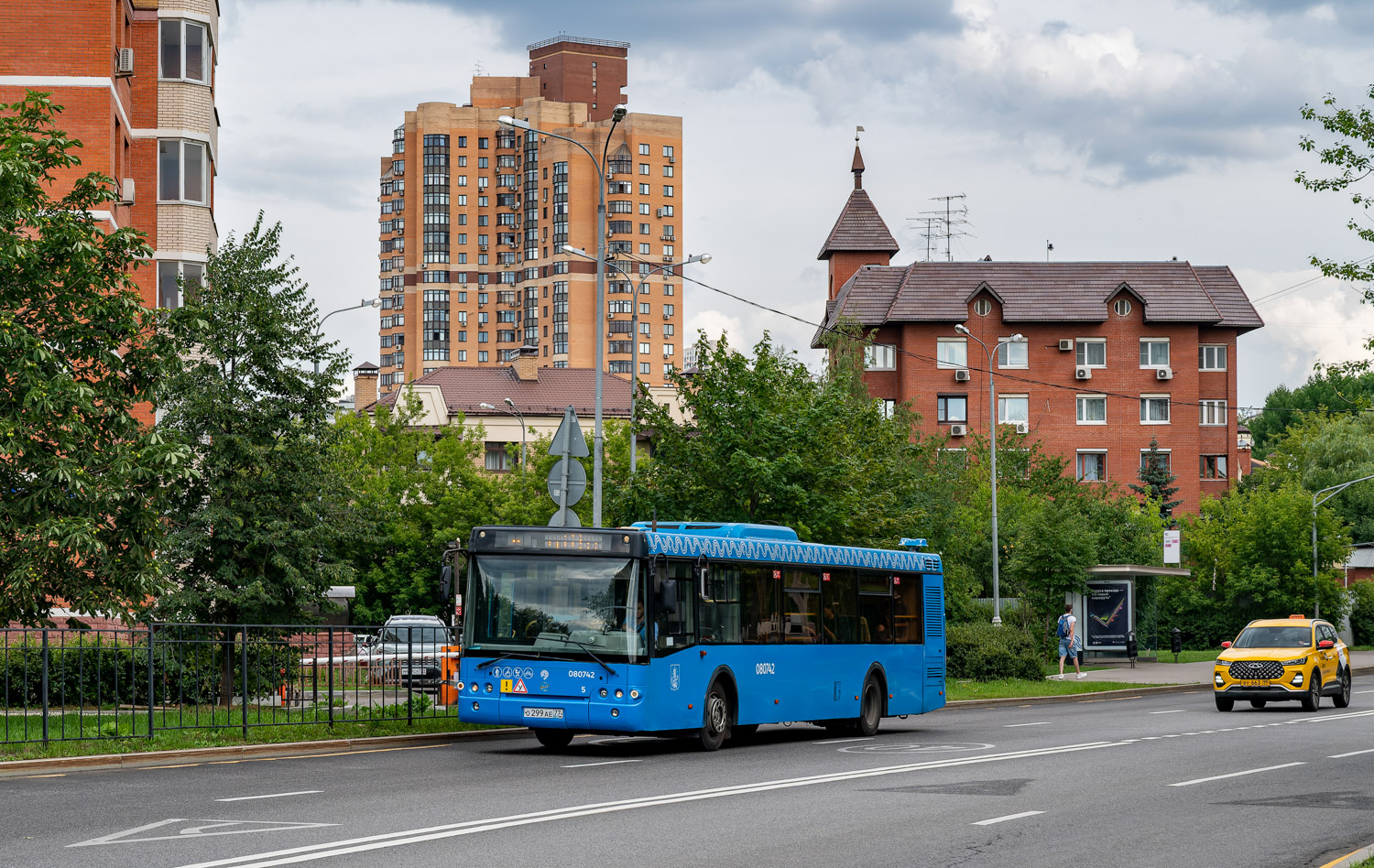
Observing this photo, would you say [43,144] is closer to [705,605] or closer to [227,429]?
[227,429]

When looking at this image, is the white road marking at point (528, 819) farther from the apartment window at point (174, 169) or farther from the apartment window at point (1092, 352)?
the apartment window at point (1092, 352)

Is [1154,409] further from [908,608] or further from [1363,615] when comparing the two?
[908,608]

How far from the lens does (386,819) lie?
38.1ft

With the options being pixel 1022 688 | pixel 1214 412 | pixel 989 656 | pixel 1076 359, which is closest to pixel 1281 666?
pixel 1022 688

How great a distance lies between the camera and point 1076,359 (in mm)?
79062

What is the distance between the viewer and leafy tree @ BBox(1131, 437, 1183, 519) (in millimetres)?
74188

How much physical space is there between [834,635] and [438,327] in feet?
513

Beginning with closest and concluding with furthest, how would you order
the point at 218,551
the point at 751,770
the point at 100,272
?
the point at 751,770
the point at 100,272
the point at 218,551

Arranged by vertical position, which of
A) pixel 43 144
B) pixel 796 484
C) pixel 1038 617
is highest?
pixel 43 144

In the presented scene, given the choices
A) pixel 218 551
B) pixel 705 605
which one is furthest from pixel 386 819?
pixel 218 551

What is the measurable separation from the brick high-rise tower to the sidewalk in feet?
364

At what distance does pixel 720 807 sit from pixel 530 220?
158 meters

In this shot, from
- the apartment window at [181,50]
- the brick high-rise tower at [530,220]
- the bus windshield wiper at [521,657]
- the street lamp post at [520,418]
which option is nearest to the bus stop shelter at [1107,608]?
the street lamp post at [520,418]

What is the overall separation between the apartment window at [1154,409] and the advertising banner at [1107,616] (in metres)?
32.3
